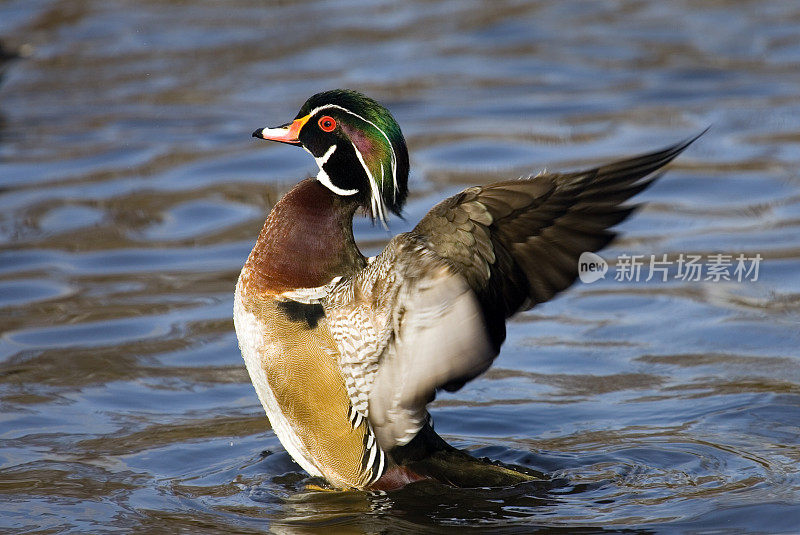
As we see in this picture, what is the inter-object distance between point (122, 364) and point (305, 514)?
6.88 feet

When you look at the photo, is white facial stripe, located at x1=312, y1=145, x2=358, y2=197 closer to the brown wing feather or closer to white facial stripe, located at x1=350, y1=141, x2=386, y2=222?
white facial stripe, located at x1=350, y1=141, x2=386, y2=222

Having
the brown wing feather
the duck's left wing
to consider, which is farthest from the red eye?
the brown wing feather

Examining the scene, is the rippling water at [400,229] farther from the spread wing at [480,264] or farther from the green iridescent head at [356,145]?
the green iridescent head at [356,145]

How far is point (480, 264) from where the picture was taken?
4.36 m

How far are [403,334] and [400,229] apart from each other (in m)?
3.63

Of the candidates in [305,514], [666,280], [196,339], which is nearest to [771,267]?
[666,280]

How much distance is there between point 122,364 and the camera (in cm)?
656

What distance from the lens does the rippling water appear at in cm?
497

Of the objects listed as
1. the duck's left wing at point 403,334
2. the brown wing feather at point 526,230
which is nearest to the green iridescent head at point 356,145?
the duck's left wing at point 403,334

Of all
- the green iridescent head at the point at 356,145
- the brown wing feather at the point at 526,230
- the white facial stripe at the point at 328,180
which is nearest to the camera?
the brown wing feather at the point at 526,230

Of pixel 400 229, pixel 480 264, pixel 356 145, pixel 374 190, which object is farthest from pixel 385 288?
pixel 400 229

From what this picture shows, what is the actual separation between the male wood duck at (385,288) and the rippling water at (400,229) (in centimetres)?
27

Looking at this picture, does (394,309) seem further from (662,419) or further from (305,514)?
(662,419)

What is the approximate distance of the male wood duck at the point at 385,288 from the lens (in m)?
4.30
